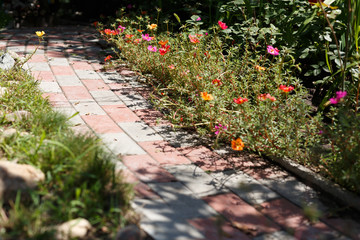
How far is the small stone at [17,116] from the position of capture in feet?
10.6

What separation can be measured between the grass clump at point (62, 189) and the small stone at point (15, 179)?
45mm

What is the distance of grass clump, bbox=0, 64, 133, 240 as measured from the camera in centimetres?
206

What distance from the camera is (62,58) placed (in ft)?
18.5

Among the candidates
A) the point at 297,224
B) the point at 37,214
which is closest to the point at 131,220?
the point at 37,214

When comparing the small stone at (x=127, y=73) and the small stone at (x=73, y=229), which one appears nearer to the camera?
the small stone at (x=73, y=229)

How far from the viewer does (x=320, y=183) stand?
9.39ft

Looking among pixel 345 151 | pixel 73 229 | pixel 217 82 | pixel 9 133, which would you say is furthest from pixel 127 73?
pixel 73 229

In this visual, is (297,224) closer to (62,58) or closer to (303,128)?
(303,128)

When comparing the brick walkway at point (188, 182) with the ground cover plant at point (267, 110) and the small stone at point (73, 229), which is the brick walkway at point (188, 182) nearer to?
the ground cover plant at point (267, 110)

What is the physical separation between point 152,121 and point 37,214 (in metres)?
1.90

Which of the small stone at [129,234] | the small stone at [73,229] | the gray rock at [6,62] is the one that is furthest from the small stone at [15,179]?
the gray rock at [6,62]

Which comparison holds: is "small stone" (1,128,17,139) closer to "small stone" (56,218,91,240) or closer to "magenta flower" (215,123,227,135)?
"small stone" (56,218,91,240)

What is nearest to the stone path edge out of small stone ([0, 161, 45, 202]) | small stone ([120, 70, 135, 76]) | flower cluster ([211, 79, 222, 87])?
flower cluster ([211, 79, 222, 87])

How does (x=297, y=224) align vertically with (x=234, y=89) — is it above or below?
below
